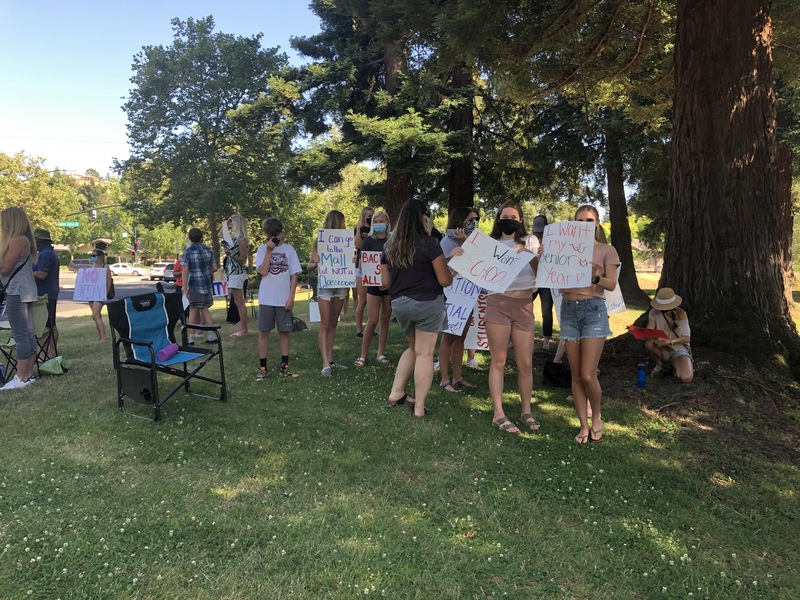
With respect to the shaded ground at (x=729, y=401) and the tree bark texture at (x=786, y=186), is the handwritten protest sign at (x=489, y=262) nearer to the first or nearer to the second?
the shaded ground at (x=729, y=401)

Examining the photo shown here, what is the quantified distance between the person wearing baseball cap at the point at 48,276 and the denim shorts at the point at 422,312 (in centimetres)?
480

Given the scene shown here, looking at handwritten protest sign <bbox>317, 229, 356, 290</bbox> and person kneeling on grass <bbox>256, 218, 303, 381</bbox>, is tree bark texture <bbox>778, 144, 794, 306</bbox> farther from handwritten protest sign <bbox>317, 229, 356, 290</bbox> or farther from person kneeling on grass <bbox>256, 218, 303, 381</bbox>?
person kneeling on grass <bbox>256, 218, 303, 381</bbox>

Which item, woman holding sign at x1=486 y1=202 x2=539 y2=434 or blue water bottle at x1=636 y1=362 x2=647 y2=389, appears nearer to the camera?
woman holding sign at x1=486 y1=202 x2=539 y2=434

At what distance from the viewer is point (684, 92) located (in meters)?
5.49

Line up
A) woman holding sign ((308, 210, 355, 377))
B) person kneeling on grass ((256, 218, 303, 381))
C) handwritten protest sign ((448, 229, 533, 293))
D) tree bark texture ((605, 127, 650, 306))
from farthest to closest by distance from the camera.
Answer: tree bark texture ((605, 127, 650, 306)), woman holding sign ((308, 210, 355, 377)), person kneeling on grass ((256, 218, 303, 381)), handwritten protest sign ((448, 229, 533, 293))

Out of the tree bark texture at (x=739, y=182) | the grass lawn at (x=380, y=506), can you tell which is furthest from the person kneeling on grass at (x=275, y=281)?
the tree bark texture at (x=739, y=182)

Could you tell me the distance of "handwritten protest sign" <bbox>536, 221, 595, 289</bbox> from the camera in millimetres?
3816

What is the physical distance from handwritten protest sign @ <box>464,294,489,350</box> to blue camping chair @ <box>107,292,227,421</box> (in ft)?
8.94

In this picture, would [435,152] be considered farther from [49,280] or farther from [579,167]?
[49,280]

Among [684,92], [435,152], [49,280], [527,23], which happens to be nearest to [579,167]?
[435,152]

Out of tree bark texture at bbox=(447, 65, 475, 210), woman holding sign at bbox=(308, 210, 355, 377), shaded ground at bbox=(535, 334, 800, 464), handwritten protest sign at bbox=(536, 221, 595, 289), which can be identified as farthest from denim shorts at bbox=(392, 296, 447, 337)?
tree bark texture at bbox=(447, 65, 475, 210)

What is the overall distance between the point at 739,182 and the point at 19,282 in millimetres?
7691

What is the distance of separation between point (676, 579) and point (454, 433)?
A: 77.2 inches

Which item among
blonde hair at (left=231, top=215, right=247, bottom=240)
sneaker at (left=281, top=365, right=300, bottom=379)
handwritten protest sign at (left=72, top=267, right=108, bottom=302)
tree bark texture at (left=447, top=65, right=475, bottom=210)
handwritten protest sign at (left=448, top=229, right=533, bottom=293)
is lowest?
sneaker at (left=281, top=365, right=300, bottom=379)
